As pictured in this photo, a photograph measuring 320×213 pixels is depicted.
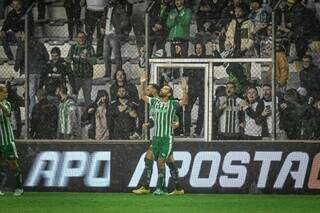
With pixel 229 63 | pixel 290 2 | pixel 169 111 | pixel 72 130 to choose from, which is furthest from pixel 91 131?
pixel 290 2

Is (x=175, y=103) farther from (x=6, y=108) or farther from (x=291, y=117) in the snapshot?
(x=6, y=108)

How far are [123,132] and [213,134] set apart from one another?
164cm

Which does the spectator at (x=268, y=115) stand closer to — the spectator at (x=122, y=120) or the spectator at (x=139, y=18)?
the spectator at (x=122, y=120)

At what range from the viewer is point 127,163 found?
1672 cm

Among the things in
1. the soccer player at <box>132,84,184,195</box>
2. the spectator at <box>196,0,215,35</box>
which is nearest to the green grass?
the soccer player at <box>132,84,184,195</box>

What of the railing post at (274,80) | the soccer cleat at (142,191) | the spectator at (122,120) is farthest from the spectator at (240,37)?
the soccer cleat at (142,191)

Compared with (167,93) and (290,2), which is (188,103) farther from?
(290,2)

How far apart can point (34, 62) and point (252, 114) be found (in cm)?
426

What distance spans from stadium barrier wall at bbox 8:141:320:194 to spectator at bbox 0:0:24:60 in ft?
6.83

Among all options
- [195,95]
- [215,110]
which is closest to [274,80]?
[215,110]

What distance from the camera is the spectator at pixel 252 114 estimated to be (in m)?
15.9

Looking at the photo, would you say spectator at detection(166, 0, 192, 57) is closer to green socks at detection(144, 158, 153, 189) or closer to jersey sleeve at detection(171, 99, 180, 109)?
jersey sleeve at detection(171, 99, 180, 109)

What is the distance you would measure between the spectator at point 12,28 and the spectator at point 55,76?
33.7 inches

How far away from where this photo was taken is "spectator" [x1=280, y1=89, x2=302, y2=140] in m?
15.8
